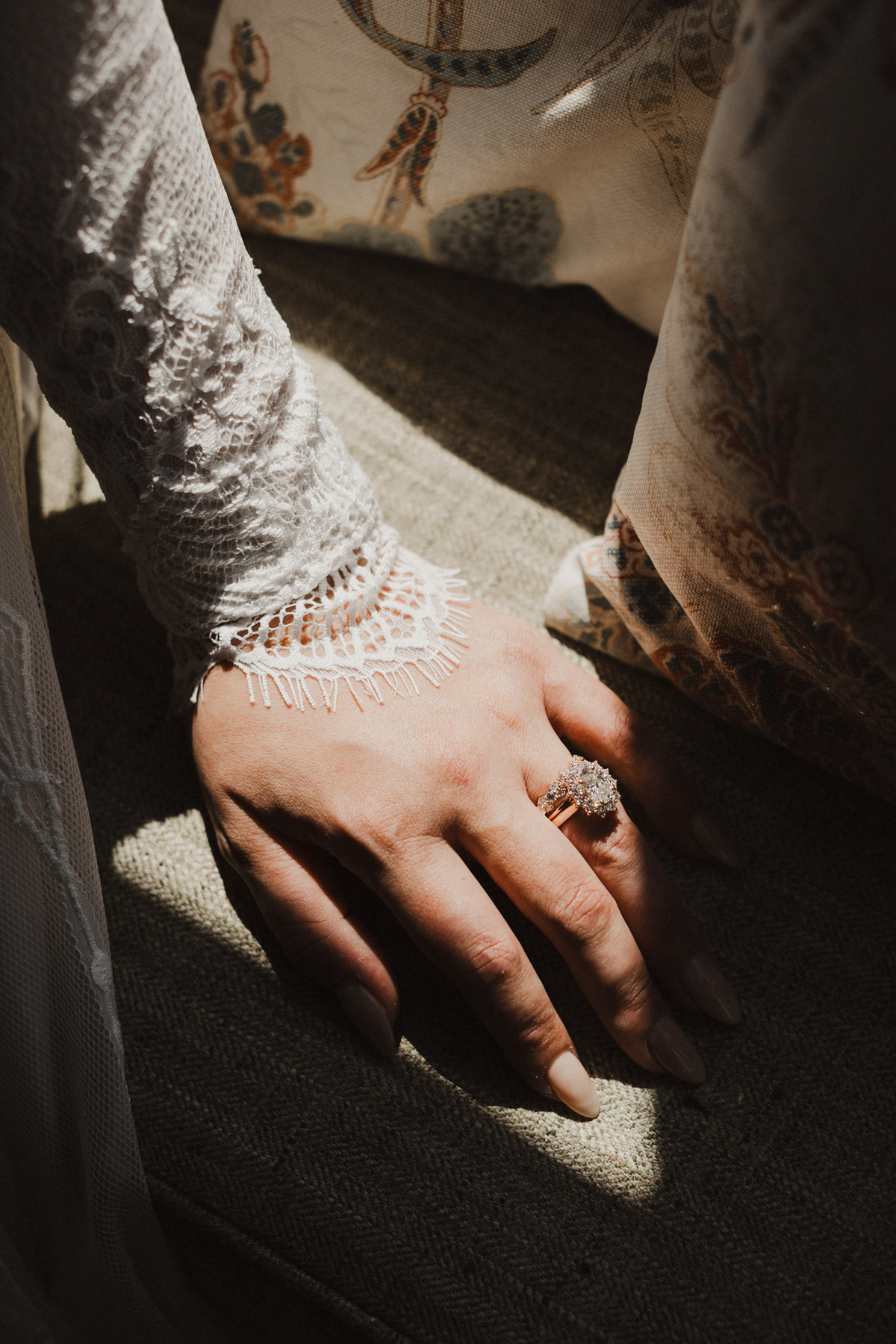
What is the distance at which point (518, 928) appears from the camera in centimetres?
66

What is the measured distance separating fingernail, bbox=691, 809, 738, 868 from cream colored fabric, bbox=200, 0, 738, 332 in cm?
52

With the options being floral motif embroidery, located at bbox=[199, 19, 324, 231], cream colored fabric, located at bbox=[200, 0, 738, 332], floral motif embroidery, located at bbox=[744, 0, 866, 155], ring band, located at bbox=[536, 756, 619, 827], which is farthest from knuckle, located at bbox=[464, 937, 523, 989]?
floral motif embroidery, located at bbox=[199, 19, 324, 231]

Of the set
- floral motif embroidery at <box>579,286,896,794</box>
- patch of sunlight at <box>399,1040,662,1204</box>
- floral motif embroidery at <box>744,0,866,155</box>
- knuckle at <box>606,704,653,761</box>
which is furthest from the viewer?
knuckle at <box>606,704,653,761</box>

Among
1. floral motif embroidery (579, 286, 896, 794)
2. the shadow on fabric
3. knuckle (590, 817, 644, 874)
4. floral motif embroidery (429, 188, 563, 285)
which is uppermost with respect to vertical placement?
floral motif embroidery (429, 188, 563, 285)

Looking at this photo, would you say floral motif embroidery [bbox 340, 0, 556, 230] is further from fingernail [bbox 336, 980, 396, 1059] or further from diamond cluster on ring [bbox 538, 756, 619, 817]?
fingernail [bbox 336, 980, 396, 1059]

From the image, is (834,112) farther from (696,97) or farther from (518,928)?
(518,928)

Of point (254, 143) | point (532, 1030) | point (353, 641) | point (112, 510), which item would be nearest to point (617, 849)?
point (532, 1030)

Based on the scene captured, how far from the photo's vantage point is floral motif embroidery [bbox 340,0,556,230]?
0.67 meters

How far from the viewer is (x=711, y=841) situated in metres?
0.68

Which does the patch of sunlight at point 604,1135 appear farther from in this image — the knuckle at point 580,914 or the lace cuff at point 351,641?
the lace cuff at point 351,641

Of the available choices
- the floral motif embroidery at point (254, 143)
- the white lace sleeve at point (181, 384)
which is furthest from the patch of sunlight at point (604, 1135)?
the floral motif embroidery at point (254, 143)

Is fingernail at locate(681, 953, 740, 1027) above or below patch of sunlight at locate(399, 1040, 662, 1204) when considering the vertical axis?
above

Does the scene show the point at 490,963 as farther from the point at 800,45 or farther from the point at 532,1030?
the point at 800,45

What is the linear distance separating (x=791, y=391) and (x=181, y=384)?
0.38 meters
